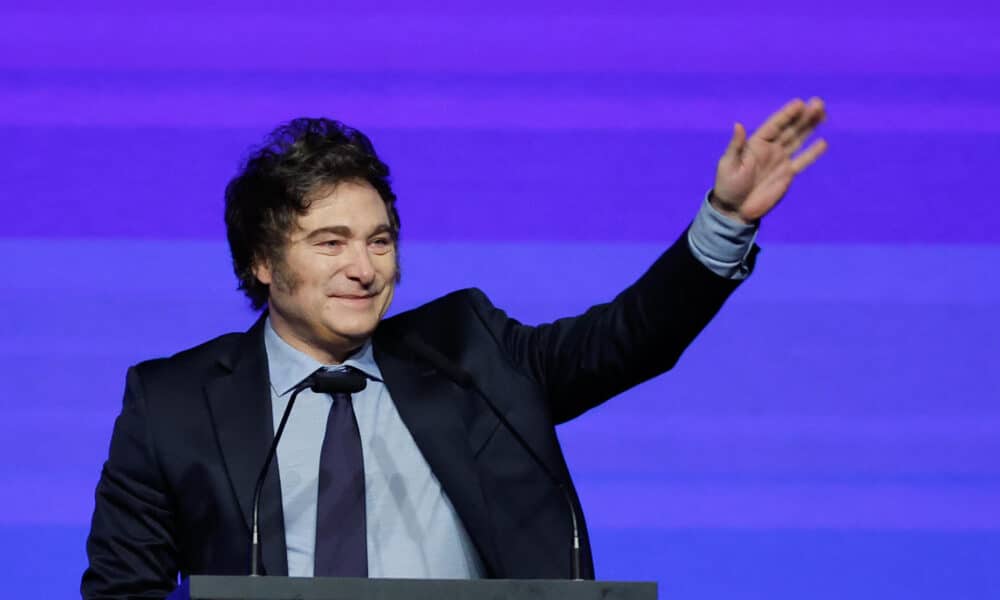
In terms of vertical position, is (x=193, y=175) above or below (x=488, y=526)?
above

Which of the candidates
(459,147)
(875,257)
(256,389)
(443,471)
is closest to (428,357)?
(443,471)

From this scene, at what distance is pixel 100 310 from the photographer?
3283mm

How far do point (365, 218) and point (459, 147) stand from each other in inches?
36.5

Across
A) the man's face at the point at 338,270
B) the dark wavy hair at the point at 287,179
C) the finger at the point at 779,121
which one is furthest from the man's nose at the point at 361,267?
the finger at the point at 779,121

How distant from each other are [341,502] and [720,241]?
25.7 inches

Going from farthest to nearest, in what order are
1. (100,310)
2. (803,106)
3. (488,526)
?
(100,310) < (488,526) < (803,106)

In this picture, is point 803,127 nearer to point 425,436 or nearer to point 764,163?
point 764,163

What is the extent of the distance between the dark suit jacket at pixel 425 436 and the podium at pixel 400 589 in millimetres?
545

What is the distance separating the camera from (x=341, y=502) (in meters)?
2.32

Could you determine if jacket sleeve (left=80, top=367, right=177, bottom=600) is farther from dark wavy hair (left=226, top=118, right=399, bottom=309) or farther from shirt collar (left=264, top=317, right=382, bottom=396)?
dark wavy hair (left=226, top=118, right=399, bottom=309)

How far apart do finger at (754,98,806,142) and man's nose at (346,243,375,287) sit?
2.00 feet

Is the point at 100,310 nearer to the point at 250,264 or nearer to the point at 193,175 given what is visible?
the point at 193,175

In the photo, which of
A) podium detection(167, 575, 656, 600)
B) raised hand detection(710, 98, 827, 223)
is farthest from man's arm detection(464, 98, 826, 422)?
podium detection(167, 575, 656, 600)

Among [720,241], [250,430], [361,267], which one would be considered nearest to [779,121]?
[720,241]
